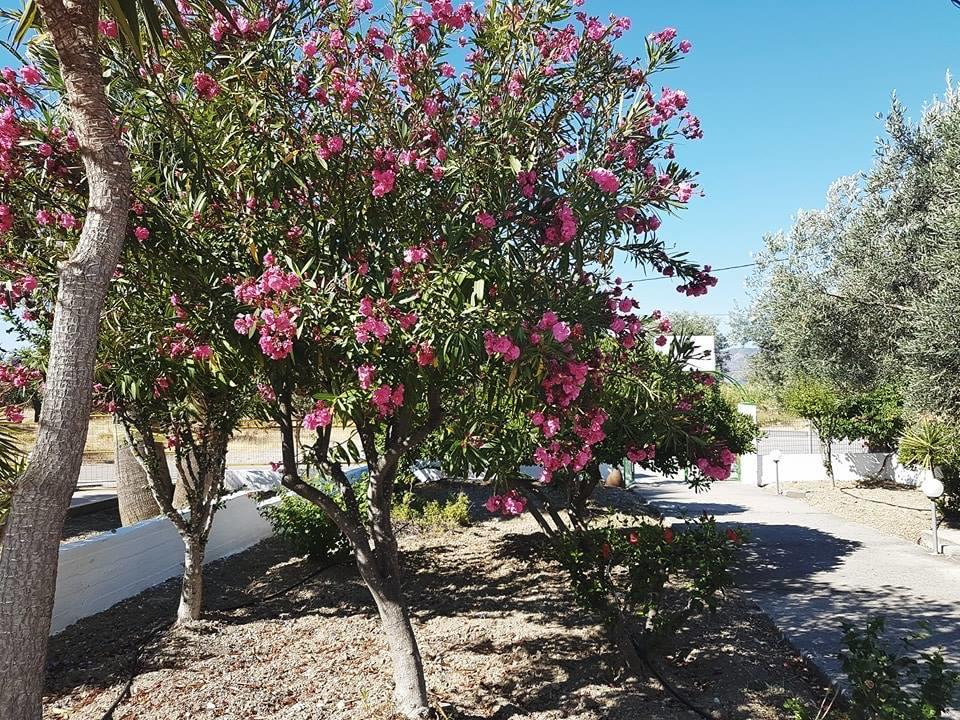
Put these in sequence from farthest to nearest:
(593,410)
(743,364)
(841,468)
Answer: (743,364) < (841,468) < (593,410)

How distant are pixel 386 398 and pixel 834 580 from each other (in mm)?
7365

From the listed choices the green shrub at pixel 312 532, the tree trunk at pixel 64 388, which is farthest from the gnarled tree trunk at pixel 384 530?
the green shrub at pixel 312 532

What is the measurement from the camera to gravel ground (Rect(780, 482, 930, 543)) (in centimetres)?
1171

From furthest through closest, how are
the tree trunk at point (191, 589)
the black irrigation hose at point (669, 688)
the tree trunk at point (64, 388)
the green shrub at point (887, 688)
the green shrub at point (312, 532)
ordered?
the green shrub at point (312, 532) → the tree trunk at point (191, 589) → the black irrigation hose at point (669, 688) → the green shrub at point (887, 688) → the tree trunk at point (64, 388)

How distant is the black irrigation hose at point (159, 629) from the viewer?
4559 millimetres

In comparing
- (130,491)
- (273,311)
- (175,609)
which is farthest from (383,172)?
(130,491)

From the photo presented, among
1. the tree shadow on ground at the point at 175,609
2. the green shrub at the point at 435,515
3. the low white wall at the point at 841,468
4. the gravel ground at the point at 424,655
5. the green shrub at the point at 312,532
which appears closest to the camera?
the gravel ground at the point at 424,655

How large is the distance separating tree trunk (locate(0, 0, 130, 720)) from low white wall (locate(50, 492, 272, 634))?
3.27m

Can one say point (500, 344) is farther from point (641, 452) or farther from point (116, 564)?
point (116, 564)

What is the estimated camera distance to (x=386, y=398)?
321cm

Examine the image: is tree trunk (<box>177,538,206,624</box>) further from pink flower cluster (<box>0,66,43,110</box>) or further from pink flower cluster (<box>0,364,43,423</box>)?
pink flower cluster (<box>0,66,43,110</box>)

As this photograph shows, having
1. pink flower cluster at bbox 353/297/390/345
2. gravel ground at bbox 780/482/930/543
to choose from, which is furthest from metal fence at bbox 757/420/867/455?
pink flower cluster at bbox 353/297/390/345

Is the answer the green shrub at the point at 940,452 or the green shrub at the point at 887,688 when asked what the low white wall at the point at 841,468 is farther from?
the green shrub at the point at 887,688

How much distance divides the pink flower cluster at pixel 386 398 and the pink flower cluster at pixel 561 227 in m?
1.00
